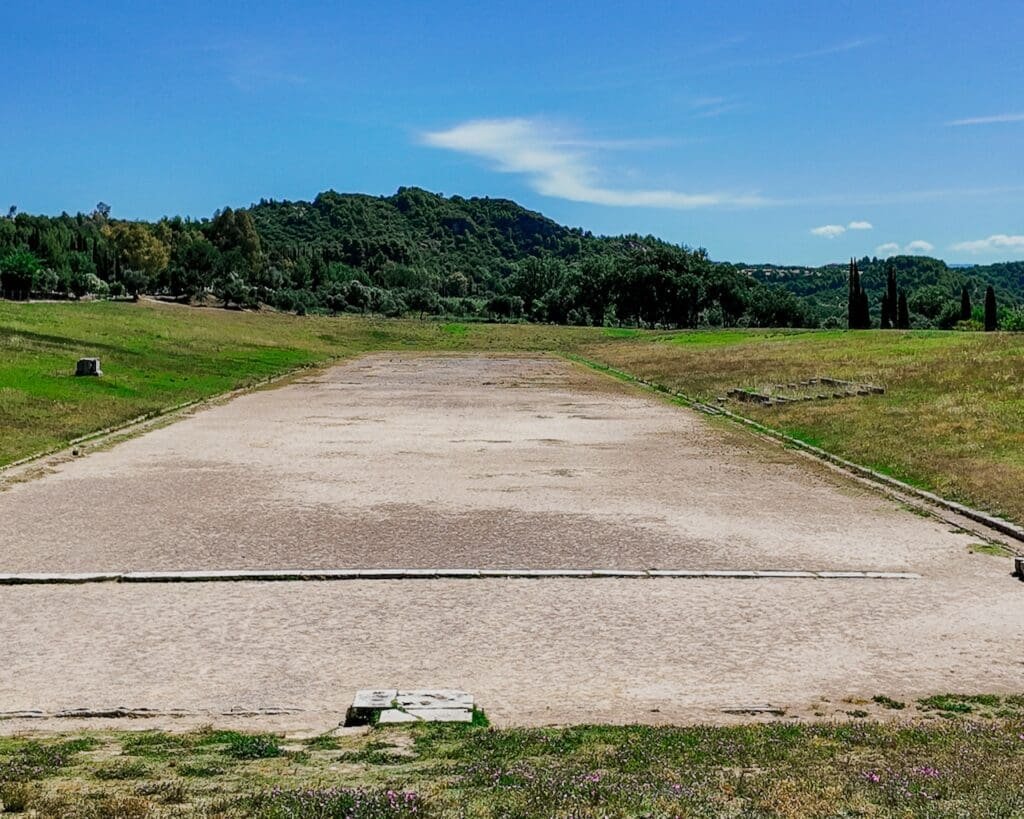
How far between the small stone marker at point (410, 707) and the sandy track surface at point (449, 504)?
171 inches

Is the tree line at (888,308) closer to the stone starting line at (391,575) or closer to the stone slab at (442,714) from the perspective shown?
the stone starting line at (391,575)

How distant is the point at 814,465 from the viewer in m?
19.6

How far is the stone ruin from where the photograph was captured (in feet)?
101

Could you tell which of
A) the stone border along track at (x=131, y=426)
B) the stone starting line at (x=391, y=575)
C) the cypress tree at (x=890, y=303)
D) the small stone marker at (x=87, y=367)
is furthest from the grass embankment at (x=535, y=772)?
the cypress tree at (x=890, y=303)

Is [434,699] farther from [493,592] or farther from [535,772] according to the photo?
[493,592]

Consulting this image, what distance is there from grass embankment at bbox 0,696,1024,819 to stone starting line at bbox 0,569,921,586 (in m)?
4.36

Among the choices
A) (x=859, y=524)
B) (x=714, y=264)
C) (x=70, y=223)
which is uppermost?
(x=70, y=223)

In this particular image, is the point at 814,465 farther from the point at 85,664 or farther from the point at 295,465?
the point at 85,664

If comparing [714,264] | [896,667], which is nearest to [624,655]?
[896,667]

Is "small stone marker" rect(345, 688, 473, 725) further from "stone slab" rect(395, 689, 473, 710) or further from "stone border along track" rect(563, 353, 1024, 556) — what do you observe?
"stone border along track" rect(563, 353, 1024, 556)

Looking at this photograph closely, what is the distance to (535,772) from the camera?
17.3 ft

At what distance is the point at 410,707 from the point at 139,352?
37866mm

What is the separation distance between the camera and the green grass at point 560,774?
476 cm

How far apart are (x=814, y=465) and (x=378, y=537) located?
33.1 ft
